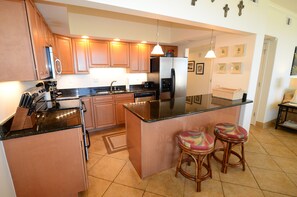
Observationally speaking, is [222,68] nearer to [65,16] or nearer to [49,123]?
[65,16]

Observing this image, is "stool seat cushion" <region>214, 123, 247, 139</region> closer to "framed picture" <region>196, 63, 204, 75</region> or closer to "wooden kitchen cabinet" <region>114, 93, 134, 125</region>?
"wooden kitchen cabinet" <region>114, 93, 134, 125</region>

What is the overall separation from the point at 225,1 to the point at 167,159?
2.48 metres

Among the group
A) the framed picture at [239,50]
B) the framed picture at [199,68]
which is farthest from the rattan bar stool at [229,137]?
the framed picture at [199,68]

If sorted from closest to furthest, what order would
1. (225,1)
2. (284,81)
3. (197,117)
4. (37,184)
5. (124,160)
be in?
(37,184) < (225,1) < (197,117) < (124,160) < (284,81)

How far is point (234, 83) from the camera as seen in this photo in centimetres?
286

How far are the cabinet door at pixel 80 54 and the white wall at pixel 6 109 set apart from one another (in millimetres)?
1556

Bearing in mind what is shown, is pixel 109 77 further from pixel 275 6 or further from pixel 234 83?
pixel 275 6

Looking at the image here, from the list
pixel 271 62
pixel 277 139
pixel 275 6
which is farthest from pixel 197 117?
pixel 275 6

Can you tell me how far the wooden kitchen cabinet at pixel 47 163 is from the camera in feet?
4.38

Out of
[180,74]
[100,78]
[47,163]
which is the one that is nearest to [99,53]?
[100,78]

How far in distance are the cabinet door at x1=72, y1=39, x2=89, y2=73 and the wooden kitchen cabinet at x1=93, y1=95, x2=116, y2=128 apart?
30.3 inches

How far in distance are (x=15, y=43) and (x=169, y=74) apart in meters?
3.05

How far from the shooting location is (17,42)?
124cm

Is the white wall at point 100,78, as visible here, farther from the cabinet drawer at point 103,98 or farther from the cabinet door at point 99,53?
the cabinet drawer at point 103,98
